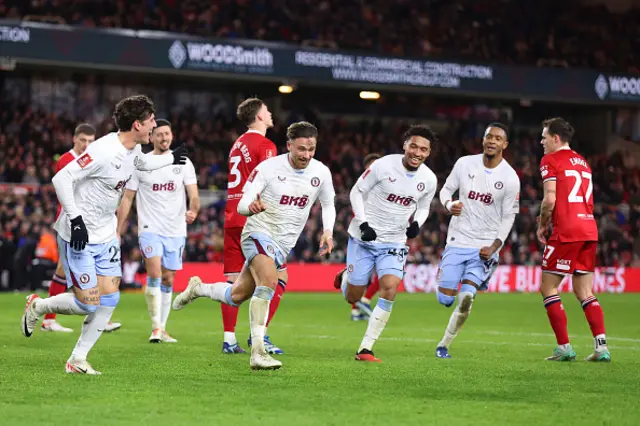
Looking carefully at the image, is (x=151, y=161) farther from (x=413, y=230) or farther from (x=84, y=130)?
(x=84, y=130)

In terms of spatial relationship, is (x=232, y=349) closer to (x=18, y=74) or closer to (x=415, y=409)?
(x=415, y=409)

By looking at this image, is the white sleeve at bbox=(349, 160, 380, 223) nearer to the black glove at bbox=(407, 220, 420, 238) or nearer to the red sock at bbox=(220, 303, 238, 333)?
the black glove at bbox=(407, 220, 420, 238)

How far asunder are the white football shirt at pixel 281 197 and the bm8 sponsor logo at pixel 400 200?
4.70 feet

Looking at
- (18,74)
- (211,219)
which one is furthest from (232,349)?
(18,74)

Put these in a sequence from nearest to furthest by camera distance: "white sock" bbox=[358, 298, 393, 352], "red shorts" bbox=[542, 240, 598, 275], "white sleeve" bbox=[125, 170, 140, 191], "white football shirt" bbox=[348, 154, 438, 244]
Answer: "white sock" bbox=[358, 298, 393, 352] → "red shorts" bbox=[542, 240, 598, 275] → "white football shirt" bbox=[348, 154, 438, 244] → "white sleeve" bbox=[125, 170, 140, 191]

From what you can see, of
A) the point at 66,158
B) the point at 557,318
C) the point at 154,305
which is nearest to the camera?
the point at 557,318

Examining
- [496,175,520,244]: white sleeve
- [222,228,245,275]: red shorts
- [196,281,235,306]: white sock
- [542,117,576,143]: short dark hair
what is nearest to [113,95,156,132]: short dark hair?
[196,281,235,306]: white sock

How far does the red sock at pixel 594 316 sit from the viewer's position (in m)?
10.7

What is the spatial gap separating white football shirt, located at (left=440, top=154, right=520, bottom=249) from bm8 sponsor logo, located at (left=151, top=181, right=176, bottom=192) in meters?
3.38

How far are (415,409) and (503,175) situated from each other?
4.81m

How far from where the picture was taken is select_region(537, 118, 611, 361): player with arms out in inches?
423

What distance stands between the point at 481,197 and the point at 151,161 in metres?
3.73

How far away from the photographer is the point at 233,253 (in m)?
11.0

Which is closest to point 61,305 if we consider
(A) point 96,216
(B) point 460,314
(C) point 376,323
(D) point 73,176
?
(A) point 96,216
